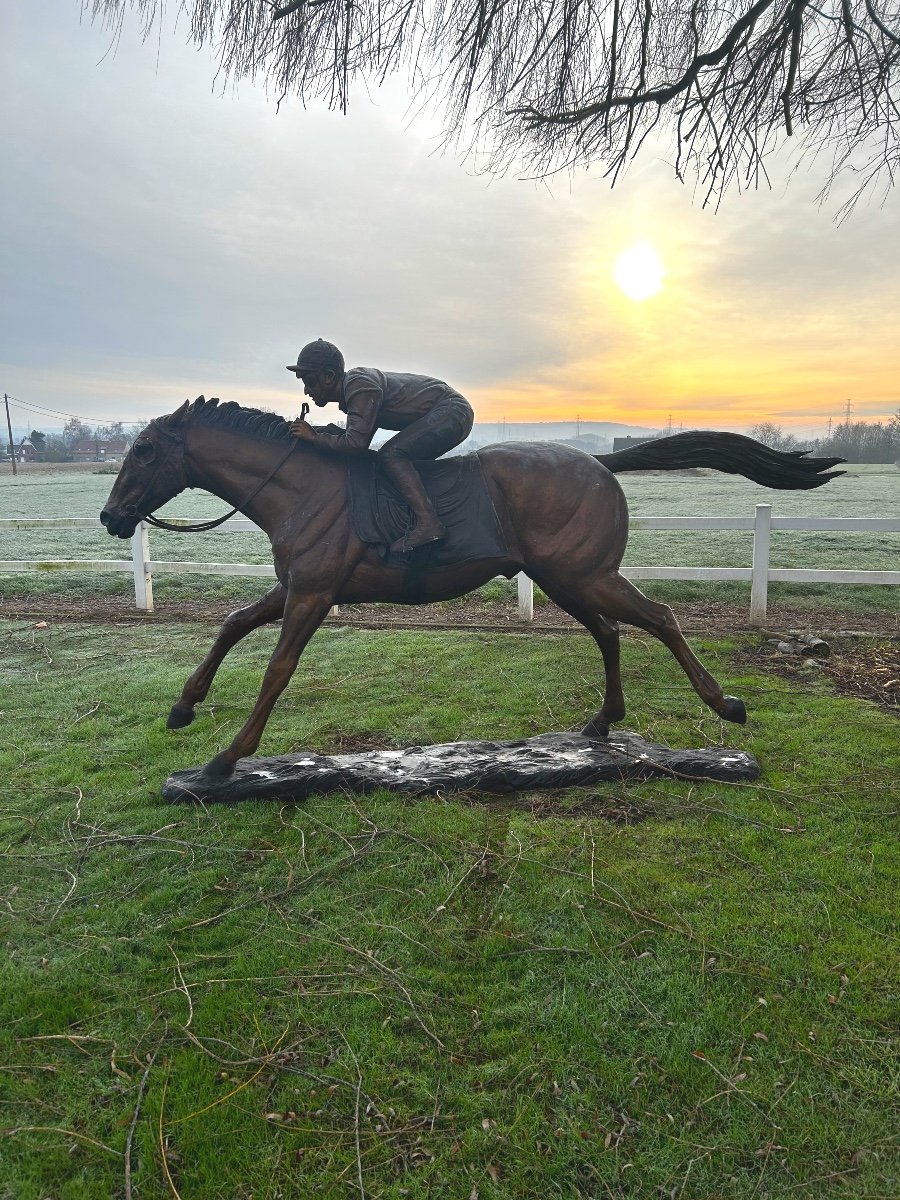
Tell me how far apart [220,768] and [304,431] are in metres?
1.72

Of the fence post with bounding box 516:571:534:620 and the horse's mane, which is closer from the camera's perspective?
the horse's mane

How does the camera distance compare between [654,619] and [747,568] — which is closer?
[654,619]

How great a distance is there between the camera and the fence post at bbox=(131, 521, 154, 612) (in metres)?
8.22

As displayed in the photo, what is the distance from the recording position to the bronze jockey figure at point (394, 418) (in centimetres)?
333

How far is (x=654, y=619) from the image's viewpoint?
363 centimetres

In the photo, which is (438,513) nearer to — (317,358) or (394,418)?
(394,418)

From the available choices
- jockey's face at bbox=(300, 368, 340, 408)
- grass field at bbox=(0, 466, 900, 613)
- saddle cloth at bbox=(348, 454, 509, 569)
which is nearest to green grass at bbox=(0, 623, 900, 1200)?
saddle cloth at bbox=(348, 454, 509, 569)

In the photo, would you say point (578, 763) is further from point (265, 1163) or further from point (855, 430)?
point (855, 430)

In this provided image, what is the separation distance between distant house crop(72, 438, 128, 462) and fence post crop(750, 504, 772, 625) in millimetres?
61320

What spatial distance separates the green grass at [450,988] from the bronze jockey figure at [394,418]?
149 centimetres

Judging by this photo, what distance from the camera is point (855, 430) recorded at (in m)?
31.3

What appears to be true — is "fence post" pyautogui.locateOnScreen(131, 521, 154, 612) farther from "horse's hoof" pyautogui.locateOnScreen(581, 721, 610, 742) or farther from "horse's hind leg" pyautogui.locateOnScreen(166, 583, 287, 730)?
"horse's hoof" pyautogui.locateOnScreen(581, 721, 610, 742)

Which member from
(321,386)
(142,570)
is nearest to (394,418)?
(321,386)

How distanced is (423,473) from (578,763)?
172cm
